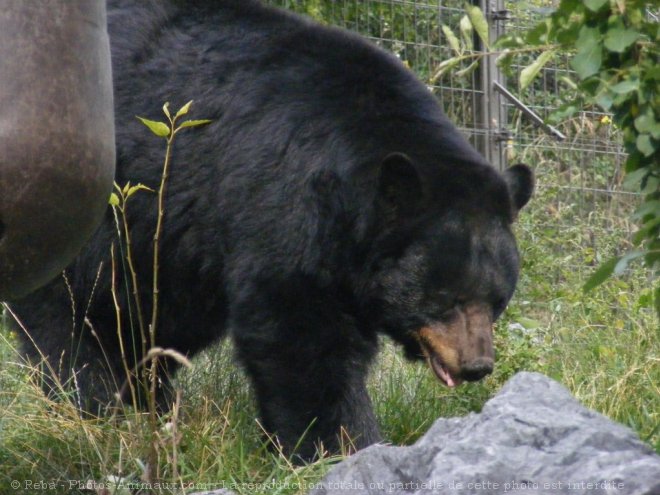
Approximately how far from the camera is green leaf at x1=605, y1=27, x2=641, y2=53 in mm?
3085

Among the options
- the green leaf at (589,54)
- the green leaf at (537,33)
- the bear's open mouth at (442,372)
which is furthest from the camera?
the bear's open mouth at (442,372)

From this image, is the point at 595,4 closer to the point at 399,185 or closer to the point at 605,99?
the point at 605,99

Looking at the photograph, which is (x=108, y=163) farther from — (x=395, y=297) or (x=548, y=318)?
(x=548, y=318)

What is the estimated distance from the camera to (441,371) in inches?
193

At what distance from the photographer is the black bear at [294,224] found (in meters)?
4.91

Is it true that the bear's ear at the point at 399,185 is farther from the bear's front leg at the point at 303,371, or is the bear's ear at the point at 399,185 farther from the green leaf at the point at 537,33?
the green leaf at the point at 537,33

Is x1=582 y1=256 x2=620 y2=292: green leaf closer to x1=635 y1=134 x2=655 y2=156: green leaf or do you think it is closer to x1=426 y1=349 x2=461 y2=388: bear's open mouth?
x1=635 y1=134 x2=655 y2=156: green leaf

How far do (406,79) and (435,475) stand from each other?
297 centimetres

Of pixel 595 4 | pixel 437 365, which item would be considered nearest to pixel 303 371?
pixel 437 365

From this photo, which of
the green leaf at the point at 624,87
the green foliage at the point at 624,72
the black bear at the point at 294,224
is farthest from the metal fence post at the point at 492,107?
the green leaf at the point at 624,87

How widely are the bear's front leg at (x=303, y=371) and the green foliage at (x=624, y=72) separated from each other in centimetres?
178

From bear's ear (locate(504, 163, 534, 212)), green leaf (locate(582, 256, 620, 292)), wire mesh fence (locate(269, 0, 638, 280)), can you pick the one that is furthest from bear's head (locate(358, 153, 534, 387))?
wire mesh fence (locate(269, 0, 638, 280))

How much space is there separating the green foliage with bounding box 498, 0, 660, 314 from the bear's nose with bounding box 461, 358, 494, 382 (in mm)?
1411

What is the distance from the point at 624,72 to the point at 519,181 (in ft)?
6.70
